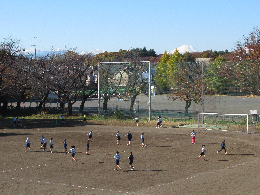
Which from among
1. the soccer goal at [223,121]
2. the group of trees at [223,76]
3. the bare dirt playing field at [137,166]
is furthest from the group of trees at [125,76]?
the bare dirt playing field at [137,166]

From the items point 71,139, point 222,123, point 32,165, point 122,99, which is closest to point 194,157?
point 32,165

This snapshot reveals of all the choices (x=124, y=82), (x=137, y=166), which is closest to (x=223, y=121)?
(x=124, y=82)

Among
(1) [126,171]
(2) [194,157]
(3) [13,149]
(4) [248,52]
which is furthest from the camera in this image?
(4) [248,52]

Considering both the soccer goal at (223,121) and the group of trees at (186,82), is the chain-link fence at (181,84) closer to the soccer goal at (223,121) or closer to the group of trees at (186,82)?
the group of trees at (186,82)

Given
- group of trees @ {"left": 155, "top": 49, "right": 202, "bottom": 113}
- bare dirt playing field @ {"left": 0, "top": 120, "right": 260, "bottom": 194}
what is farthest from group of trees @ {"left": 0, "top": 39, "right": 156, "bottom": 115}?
bare dirt playing field @ {"left": 0, "top": 120, "right": 260, "bottom": 194}

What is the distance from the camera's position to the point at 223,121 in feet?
172

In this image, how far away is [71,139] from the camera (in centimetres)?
4066

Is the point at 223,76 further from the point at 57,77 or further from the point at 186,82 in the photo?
the point at 57,77

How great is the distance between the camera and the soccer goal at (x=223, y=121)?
49781 mm

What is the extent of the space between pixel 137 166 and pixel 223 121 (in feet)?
95.2

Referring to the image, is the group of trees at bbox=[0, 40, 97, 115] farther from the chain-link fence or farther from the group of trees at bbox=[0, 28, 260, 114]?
the chain-link fence

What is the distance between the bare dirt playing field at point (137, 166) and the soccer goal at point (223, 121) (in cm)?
570

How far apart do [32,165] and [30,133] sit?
18313mm

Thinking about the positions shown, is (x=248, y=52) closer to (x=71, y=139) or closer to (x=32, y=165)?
→ (x=71, y=139)
